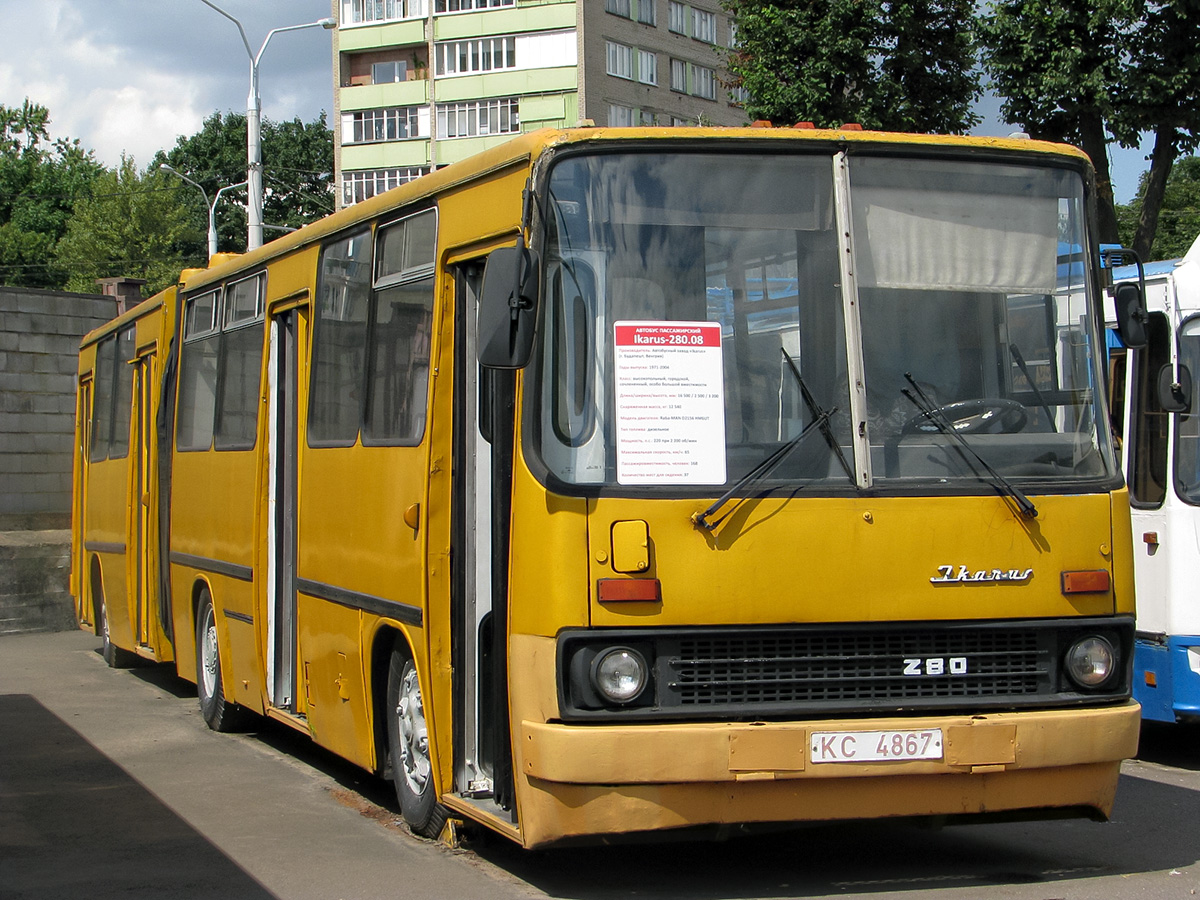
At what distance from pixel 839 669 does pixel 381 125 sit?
6327 centimetres

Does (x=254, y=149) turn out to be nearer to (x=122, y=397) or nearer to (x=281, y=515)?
(x=122, y=397)

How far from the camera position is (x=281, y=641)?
10.0 m

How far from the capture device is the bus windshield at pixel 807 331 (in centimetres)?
608

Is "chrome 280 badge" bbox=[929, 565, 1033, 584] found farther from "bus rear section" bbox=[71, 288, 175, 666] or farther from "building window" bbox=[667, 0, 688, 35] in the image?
"building window" bbox=[667, 0, 688, 35]

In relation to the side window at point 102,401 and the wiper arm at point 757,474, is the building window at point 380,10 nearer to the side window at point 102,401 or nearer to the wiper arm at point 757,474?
the side window at point 102,401

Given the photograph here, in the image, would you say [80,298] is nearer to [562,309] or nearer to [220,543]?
[220,543]

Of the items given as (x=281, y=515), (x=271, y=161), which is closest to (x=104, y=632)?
(x=281, y=515)

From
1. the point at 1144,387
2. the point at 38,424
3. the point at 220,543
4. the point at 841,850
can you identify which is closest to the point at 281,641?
the point at 220,543

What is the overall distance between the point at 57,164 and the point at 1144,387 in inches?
3195

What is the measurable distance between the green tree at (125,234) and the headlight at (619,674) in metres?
68.3

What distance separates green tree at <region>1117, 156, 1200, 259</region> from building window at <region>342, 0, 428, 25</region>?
28.3m

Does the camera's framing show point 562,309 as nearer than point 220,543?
Yes

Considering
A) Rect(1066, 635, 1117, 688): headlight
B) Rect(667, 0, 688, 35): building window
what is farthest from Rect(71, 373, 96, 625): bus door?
Rect(667, 0, 688, 35): building window

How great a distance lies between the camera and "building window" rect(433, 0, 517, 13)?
6450cm
